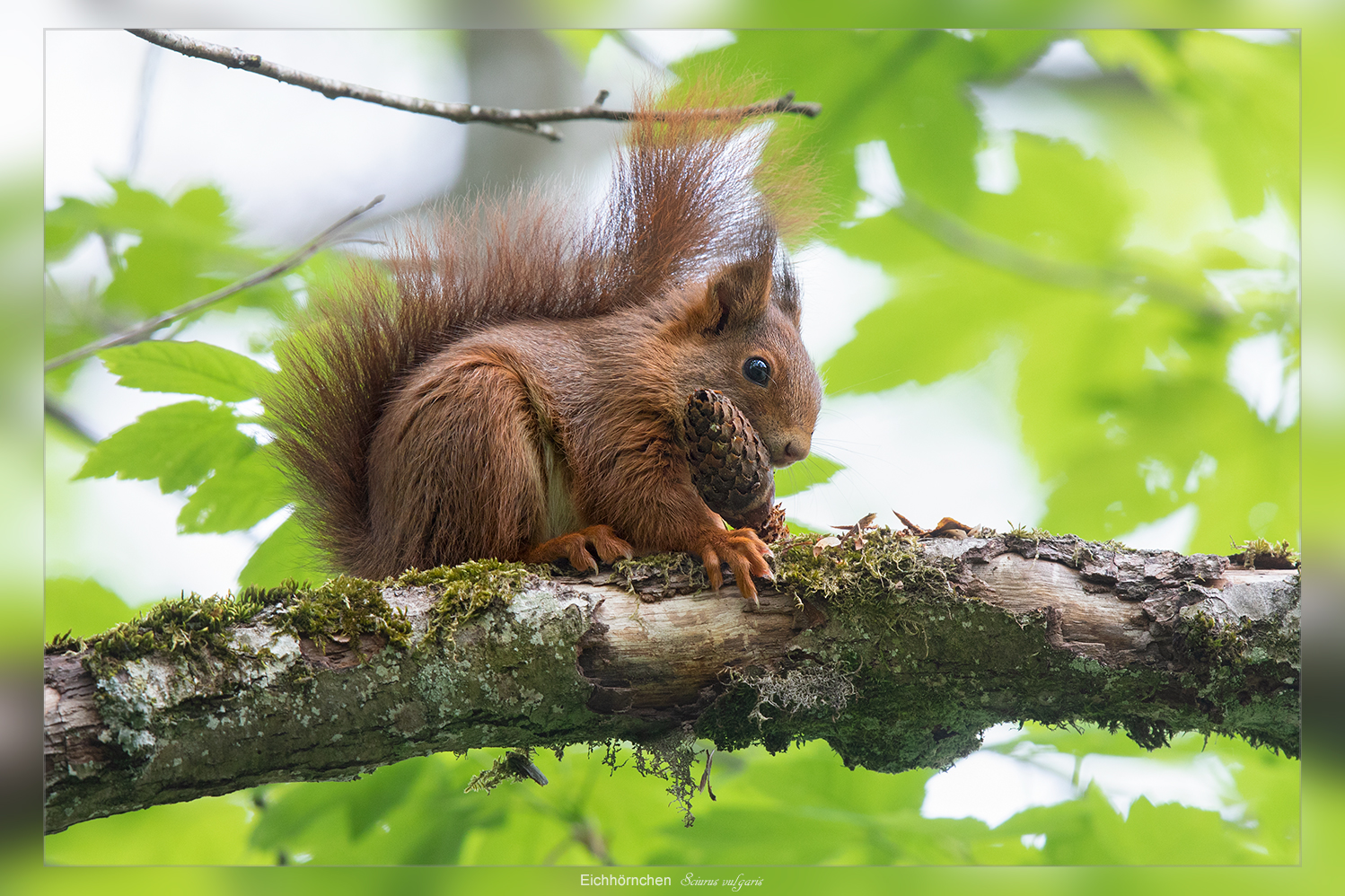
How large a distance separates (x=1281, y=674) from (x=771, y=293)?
128cm

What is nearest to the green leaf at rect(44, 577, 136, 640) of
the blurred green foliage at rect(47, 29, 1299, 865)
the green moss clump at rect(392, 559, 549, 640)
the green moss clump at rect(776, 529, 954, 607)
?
the blurred green foliage at rect(47, 29, 1299, 865)

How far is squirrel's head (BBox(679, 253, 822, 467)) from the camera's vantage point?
73.5 inches

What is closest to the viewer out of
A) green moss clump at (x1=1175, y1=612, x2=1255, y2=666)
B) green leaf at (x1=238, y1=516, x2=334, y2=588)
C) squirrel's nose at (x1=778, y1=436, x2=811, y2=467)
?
green moss clump at (x1=1175, y1=612, x2=1255, y2=666)

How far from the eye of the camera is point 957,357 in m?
2.20

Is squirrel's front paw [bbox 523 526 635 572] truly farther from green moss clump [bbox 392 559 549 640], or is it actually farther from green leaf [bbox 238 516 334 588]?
green leaf [bbox 238 516 334 588]

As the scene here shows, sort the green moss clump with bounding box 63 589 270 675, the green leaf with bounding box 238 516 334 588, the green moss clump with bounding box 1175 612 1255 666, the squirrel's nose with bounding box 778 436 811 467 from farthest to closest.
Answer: the green leaf with bounding box 238 516 334 588
the squirrel's nose with bounding box 778 436 811 467
the green moss clump with bounding box 1175 612 1255 666
the green moss clump with bounding box 63 589 270 675

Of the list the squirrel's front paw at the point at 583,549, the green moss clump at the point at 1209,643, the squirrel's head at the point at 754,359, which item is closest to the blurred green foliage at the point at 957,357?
the squirrel's head at the point at 754,359

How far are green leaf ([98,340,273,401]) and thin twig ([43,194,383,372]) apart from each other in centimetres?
6

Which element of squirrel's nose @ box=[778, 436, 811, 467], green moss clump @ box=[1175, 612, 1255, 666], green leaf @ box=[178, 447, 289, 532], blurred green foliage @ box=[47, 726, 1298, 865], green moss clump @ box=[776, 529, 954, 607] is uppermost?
squirrel's nose @ box=[778, 436, 811, 467]

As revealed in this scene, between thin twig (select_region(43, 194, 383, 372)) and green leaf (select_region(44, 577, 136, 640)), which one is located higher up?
thin twig (select_region(43, 194, 383, 372))

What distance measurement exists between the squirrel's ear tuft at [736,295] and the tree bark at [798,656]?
633mm
